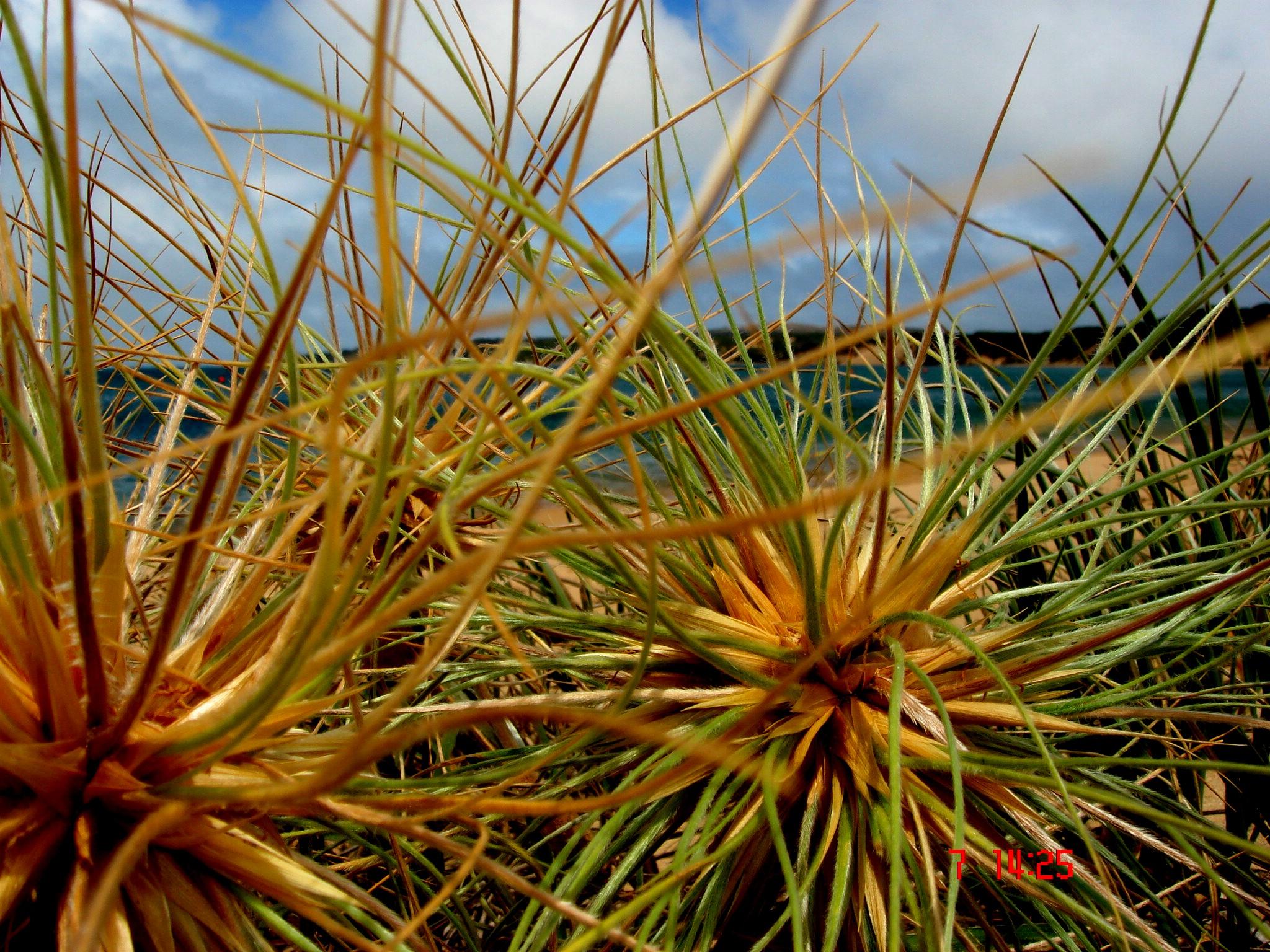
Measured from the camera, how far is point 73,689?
0.33m

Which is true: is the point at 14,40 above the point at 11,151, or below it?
below

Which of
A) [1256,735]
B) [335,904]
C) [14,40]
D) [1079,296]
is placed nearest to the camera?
[14,40]

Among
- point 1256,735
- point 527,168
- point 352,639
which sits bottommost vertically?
point 1256,735

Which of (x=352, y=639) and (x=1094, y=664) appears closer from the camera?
(x=352, y=639)

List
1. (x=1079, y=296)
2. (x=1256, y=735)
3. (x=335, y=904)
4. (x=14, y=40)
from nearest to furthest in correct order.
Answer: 1. (x=14, y=40)
2. (x=335, y=904)
3. (x=1079, y=296)
4. (x=1256, y=735)

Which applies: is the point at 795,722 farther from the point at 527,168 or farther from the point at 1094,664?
the point at 527,168

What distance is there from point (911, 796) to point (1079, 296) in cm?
29

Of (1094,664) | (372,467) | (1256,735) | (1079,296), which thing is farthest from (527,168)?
(1256,735)
